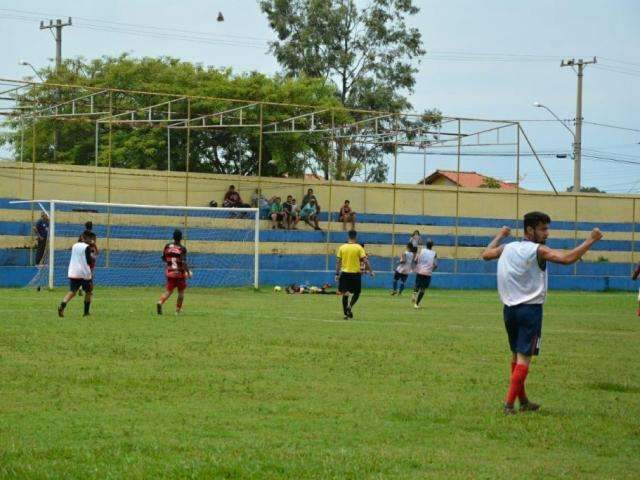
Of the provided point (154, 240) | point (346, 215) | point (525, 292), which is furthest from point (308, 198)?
point (525, 292)

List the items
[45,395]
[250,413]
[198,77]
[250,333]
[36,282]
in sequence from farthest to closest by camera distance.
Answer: [198,77] → [36,282] → [250,333] → [45,395] → [250,413]

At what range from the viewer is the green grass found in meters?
8.59

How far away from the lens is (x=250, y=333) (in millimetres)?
20391

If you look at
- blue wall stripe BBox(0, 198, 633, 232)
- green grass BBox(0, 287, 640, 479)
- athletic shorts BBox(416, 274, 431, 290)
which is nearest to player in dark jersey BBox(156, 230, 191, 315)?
green grass BBox(0, 287, 640, 479)

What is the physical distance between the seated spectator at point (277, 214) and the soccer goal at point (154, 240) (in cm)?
143

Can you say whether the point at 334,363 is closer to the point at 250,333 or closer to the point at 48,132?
the point at 250,333

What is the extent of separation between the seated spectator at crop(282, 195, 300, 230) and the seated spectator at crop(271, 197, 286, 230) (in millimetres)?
184

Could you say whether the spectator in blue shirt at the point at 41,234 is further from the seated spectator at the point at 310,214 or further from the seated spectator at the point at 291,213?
the seated spectator at the point at 310,214

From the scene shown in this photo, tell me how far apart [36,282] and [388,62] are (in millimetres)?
35441

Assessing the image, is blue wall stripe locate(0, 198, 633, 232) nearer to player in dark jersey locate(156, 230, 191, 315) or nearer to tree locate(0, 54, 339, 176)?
tree locate(0, 54, 339, 176)

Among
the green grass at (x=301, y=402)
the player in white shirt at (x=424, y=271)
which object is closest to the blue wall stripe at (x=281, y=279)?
the player in white shirt at (x=424, y=271)

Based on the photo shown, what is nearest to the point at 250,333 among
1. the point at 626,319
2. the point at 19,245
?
the point at 626,319

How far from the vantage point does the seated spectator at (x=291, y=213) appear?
4659cm

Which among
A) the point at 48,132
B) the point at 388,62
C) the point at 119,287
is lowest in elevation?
the point at 119,287
